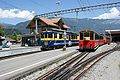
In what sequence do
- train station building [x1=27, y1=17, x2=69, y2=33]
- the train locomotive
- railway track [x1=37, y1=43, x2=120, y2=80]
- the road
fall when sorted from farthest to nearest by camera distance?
train station building [x1=27, y1=17, x2=69, y2=33]
the train locomotive
the road
railway track [x1=37, y1=43, x2=120, y2=80]

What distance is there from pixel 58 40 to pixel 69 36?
7857 mm

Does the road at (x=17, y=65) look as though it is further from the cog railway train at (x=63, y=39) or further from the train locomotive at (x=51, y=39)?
the train locomotive at (x=51, y=39)

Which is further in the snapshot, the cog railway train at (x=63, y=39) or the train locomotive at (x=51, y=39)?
the train locomotive at (x=51, y=39)

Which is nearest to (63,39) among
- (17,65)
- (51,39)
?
(51,39)

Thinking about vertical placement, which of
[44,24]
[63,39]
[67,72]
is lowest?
[67,72]

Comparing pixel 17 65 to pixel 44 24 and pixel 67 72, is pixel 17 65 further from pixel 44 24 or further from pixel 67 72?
pixel 44 24

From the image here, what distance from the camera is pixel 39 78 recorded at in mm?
14766

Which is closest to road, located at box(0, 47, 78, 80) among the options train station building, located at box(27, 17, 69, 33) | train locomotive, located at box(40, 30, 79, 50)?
train locomotive, located at box(40, 30, 79, 50)

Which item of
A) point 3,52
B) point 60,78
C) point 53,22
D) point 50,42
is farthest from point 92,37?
point 53,22

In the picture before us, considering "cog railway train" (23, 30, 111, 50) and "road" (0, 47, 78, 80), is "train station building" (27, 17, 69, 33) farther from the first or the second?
"road" (0, 47, 78, 80)

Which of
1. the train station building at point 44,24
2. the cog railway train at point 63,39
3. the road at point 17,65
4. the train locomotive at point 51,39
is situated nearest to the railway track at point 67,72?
the road at point 17,65

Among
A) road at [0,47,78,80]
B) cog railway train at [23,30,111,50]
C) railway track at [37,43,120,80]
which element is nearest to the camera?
railway track at [37,43,120,80]

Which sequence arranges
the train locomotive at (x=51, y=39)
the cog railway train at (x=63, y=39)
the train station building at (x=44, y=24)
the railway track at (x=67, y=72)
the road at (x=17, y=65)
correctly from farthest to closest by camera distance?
1. the train station building at (x=44, y=24)
2. the train locomotive at (x=51, y=39)
3. the cog railway train at (x=63, y=39)
4. the road at (x=17, y=65)
5. the railway track at (x=67, y=72)

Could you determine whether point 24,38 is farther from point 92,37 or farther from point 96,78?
point 96,78
